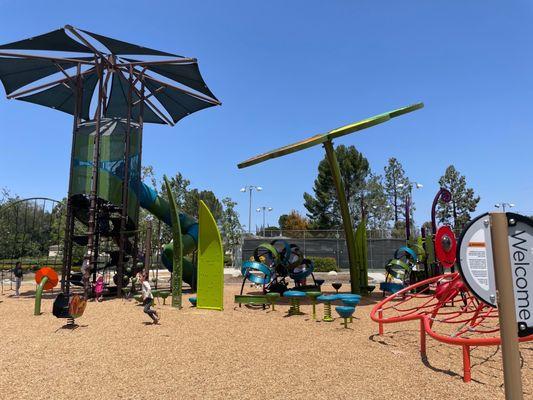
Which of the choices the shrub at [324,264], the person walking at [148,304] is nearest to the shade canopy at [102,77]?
the person walking at [148,304]

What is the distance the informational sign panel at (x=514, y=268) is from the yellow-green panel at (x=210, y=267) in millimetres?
10301

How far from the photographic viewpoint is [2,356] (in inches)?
259

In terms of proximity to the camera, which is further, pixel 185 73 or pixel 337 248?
pixel 337 248

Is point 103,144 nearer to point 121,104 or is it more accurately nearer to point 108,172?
point 108,172

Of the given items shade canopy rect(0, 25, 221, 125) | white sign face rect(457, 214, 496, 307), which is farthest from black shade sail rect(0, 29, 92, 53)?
white sign face rect(457, 214, 496, 307)

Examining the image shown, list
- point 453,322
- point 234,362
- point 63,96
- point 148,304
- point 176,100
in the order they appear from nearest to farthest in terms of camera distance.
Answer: point 234,362
point 453,322
point 148,304
point 63,96
point 176,100

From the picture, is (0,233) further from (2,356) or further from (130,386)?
(130,386)

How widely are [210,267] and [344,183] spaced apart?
144 ft

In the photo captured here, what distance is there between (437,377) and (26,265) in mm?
39427

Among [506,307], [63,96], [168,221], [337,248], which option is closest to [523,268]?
[506,307]

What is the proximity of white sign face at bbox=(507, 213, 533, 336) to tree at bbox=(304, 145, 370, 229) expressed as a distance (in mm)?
52249

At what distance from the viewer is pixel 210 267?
12.4 metres

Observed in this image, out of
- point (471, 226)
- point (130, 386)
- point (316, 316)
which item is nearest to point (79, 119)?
point (316, 316)

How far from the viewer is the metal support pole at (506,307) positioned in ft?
6.07
